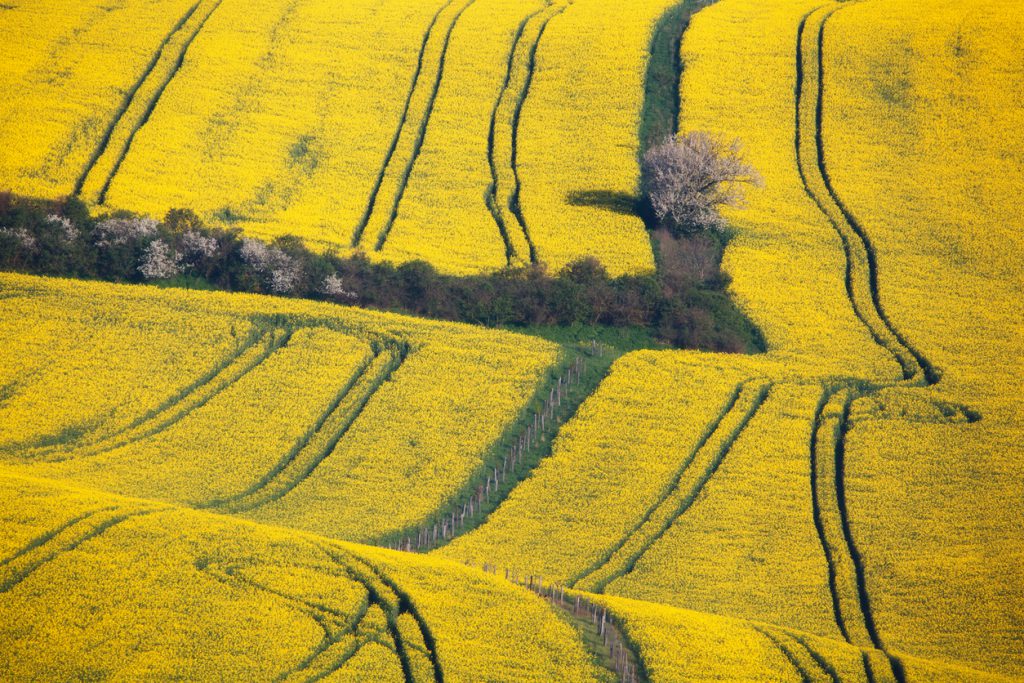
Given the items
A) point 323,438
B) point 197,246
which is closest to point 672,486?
point 323,438

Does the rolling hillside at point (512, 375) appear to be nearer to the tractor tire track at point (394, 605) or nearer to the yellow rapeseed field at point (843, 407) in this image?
the tractor tire track at point (394, 605)

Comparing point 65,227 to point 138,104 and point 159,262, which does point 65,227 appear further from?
point 138,104

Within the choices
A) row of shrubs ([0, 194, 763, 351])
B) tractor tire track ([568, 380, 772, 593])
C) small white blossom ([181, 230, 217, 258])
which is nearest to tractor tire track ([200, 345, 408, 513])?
row of shrubs ([0, 194, 763, 351])

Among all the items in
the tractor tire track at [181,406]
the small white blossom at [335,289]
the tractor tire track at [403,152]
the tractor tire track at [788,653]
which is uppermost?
the tractor tire track at [403,152]

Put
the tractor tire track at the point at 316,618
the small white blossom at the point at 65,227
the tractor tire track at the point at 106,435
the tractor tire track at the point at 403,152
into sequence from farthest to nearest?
the tractor tire track at the point at 403,152 < the small white blossom at the point at 65,227 < the tractor tire track at the point at 106,435 < the tractor tire track at the point at 316,618

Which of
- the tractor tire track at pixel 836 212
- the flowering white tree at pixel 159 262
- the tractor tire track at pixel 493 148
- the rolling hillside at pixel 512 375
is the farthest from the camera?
the tractor tire track at pixel 493 148

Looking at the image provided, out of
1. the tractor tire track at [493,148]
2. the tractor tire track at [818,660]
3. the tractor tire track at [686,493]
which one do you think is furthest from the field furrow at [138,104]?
the tractor tire track at [818,660]
